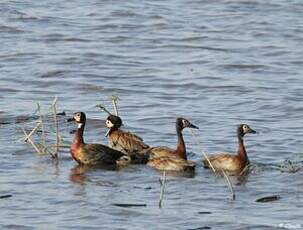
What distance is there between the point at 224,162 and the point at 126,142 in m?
1.36

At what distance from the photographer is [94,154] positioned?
1492cm

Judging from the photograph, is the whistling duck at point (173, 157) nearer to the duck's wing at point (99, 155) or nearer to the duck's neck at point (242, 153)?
the duck's wing at point (99, 155)

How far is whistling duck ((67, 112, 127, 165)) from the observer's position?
48.8 ft

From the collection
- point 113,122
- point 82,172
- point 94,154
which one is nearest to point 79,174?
point 82,172

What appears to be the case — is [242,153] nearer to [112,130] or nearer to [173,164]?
[173,164]

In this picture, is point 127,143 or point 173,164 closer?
point 173,164

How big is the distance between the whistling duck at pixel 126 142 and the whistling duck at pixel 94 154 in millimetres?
150

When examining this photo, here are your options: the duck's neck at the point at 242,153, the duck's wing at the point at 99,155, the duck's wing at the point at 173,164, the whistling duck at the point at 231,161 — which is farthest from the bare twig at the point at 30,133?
the duck's neck at the point at 242,153

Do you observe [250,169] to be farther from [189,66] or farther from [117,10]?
[117,10]

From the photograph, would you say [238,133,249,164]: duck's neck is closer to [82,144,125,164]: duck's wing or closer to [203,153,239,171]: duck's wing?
[203,153,239,171]: duck's wing

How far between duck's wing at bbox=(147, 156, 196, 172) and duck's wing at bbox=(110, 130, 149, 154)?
50 cm

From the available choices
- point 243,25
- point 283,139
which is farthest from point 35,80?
point 243,25

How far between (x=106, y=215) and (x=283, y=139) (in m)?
4.33

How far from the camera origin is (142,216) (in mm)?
12430
